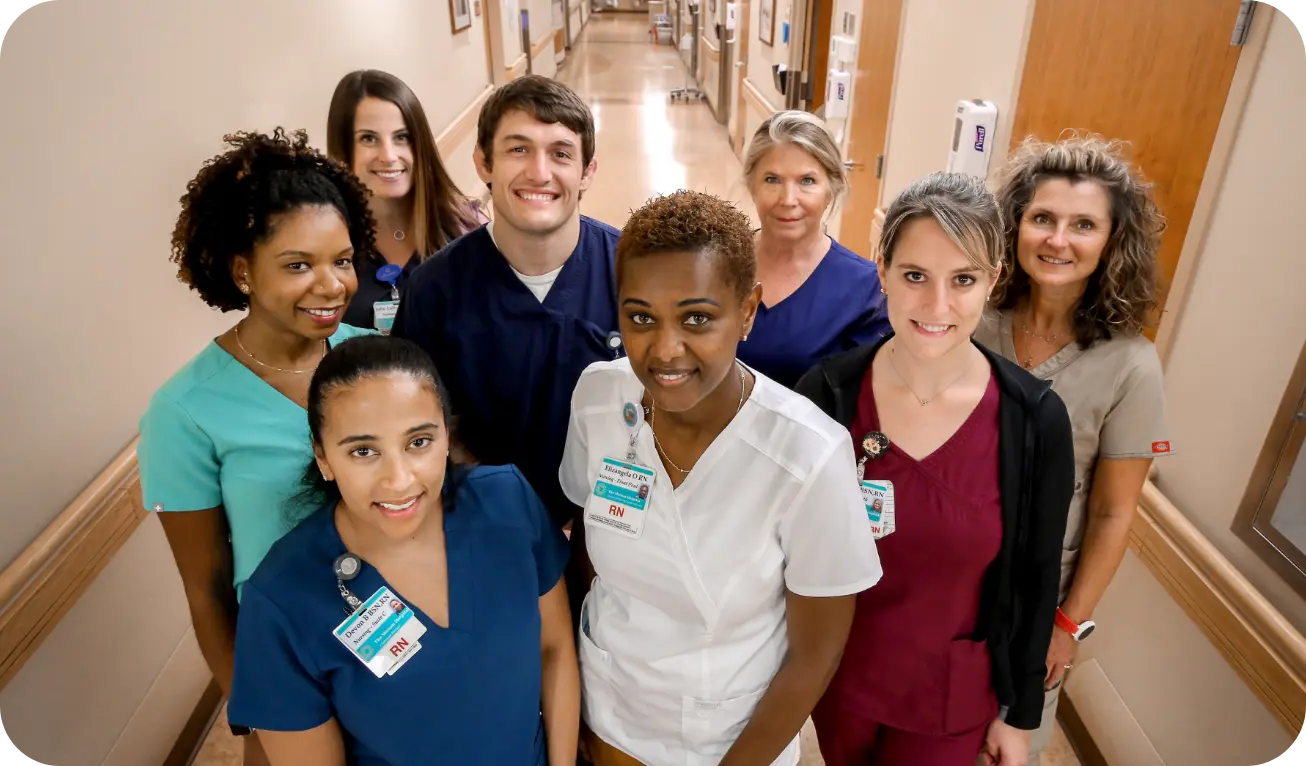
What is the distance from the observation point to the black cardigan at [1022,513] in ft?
3.76

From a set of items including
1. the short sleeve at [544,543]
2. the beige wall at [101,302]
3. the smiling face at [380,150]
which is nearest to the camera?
the short sleeve at [544,543]

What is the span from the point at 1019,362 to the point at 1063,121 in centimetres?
98

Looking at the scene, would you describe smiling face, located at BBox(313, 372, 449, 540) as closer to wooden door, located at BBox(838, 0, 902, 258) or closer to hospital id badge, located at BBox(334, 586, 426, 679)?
hospital id badge, located at BBox(334, 586, 426, 679)

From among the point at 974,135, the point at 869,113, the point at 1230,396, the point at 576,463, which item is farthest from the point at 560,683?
the point at 869,113

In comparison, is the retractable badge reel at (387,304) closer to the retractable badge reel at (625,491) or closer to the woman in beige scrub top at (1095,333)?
the retractable badge reel at (625,491)

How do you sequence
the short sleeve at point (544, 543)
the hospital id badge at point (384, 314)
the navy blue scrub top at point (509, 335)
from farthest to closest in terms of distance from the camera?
the hospital id badge at point (384, 314) → the navy blue scrub top at point (509, 335) → the short sleeve at point (544, 543)

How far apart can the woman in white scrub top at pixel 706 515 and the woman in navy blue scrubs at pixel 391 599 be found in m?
0.15

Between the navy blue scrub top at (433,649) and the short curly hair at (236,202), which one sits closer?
the navy blue scrub top at (433,649)

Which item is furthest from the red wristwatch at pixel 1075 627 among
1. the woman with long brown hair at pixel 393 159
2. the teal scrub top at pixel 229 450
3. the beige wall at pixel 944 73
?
the woman with long brown hair at pixel 393 159

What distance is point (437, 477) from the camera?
1.08 meters

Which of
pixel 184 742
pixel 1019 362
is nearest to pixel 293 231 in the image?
pixel 1019 362

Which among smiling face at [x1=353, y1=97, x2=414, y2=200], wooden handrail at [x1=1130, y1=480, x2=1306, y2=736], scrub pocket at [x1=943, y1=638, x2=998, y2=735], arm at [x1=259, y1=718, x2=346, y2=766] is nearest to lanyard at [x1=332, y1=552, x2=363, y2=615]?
arm at [x1=259, y1=718, x2=346, y2=766]

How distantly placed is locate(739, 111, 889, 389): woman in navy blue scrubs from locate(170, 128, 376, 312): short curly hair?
93cm

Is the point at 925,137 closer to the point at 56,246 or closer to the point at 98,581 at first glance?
the point at 56,246
